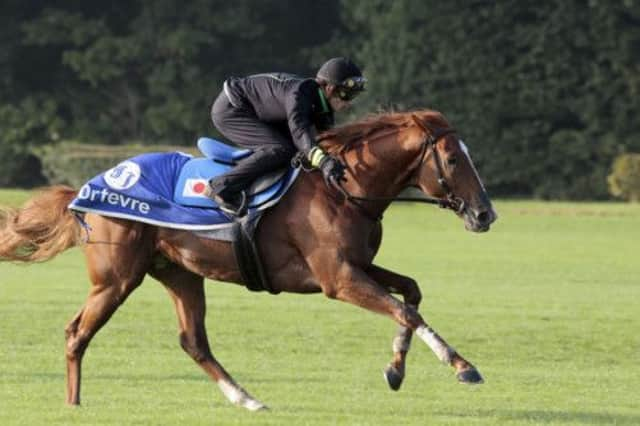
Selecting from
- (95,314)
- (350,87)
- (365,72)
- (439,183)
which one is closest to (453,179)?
(439,183)

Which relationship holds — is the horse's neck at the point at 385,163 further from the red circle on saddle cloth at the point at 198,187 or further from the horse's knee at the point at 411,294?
the red circle on saddle cloth at the point at 198,187

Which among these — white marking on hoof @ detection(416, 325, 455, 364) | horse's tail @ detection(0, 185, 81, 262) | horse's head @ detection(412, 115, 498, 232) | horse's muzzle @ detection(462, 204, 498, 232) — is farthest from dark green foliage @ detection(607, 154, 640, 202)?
white marking on hoof @ detection(416, 325, 455, 364)

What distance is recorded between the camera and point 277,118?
1113 cm

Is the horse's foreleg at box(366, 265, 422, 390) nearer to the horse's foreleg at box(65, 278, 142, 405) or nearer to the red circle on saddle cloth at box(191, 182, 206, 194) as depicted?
the red circle on saddle cloth at box(191, 182, 206, 194)

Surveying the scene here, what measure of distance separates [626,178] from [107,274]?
32839mm

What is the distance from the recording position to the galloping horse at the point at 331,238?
10.6 meters

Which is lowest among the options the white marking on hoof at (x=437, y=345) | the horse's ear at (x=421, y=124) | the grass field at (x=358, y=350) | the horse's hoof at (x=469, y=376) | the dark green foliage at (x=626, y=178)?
the dark green foliage at (x=626, y=178)

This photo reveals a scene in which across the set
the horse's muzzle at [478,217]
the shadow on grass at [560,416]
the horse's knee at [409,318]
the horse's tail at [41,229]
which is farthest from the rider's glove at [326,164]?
the horse's tail at [41,229]

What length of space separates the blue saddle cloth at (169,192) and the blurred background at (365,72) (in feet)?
103

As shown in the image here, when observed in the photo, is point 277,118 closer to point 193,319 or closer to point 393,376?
point 193,319

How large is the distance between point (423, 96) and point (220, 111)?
118 ft

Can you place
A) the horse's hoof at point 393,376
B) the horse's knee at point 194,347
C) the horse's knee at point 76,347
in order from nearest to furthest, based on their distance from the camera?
the horse's hoof at point 393,376, the horse's knee at point 76,347, the horse's knee at point 194,347

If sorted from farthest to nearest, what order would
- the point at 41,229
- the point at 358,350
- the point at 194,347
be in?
1. the point at 358,350
2. the point at 41,229
3. the point at 194,347

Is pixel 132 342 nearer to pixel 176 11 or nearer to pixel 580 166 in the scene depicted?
pixel 580 166
